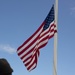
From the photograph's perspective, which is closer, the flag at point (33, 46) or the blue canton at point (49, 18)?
the flag at point (33, 46)

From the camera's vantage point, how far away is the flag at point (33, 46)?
12.4m

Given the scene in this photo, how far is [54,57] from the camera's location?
41.5 feet

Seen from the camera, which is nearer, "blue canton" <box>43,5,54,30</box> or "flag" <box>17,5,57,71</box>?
"flag" <box>17,5,57,71</box>

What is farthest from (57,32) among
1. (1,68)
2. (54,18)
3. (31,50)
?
(1,68)

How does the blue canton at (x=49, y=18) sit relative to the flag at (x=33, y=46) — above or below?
above

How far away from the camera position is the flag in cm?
1244

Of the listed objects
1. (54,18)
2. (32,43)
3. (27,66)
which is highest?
(54,18)

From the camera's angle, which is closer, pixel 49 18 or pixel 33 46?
pixel 33 46

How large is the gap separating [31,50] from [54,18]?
6.63 ft

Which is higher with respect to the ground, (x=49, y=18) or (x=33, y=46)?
(x=49, y=18)

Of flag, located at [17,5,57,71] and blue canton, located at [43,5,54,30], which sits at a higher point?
blue canton, located at [43,5,54,30]

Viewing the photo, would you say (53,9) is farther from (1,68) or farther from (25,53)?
(1,68)

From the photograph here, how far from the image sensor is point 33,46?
1248 centimetres

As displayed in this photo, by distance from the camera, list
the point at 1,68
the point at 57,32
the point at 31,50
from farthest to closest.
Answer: the point at 57,32
the point at 31,50
the point at 1,68
